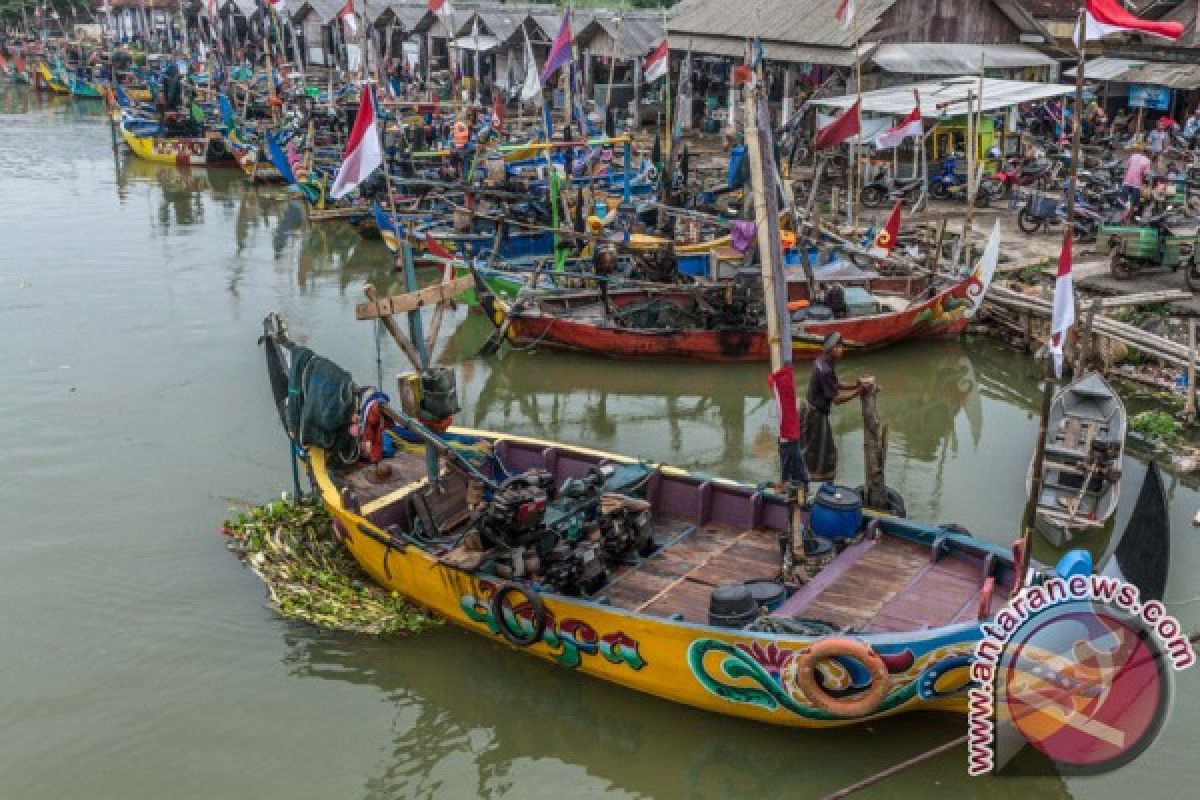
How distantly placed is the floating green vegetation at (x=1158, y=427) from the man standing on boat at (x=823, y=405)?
4.34 m

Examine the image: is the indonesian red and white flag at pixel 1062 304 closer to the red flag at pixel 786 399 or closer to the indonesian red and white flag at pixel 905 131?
the red flag at pixel 786 399

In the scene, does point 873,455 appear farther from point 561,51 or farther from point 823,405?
point 561,51

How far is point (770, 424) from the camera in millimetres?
14078

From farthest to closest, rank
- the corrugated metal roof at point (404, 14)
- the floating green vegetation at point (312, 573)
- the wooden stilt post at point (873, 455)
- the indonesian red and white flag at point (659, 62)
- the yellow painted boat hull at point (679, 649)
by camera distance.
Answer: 1. the corrugated metal roof at point (404, 14)
2. the indonesian red and white flag at point (659, 62)
3. the wooden stilt post at point (873, 455)
4. the floating green vegetation at point (312, 573)
5. the yellow painted boat hull at point (679, 649)

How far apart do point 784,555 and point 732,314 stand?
272 inches

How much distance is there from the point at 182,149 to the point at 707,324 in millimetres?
21296

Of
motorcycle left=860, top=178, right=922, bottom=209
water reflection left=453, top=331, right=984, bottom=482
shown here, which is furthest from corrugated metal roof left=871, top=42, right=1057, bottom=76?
water reflection left=453, top=331, right=984, bottom=482

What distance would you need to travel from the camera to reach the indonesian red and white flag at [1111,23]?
868 cm

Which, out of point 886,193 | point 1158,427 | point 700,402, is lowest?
point 700,402

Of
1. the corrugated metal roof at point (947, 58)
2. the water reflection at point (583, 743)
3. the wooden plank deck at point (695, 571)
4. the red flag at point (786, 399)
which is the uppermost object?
the corrugated metal roof at point (947, 58)

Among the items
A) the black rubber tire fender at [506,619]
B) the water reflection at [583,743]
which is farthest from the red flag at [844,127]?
the black rubber tire fender at [506,619]

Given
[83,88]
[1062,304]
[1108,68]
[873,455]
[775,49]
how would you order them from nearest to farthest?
[1062,304], [873,455], [775,49], [1108,68], [83,88]

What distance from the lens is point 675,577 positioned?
29.0 ft

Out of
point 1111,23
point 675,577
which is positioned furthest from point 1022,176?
point 675,577
